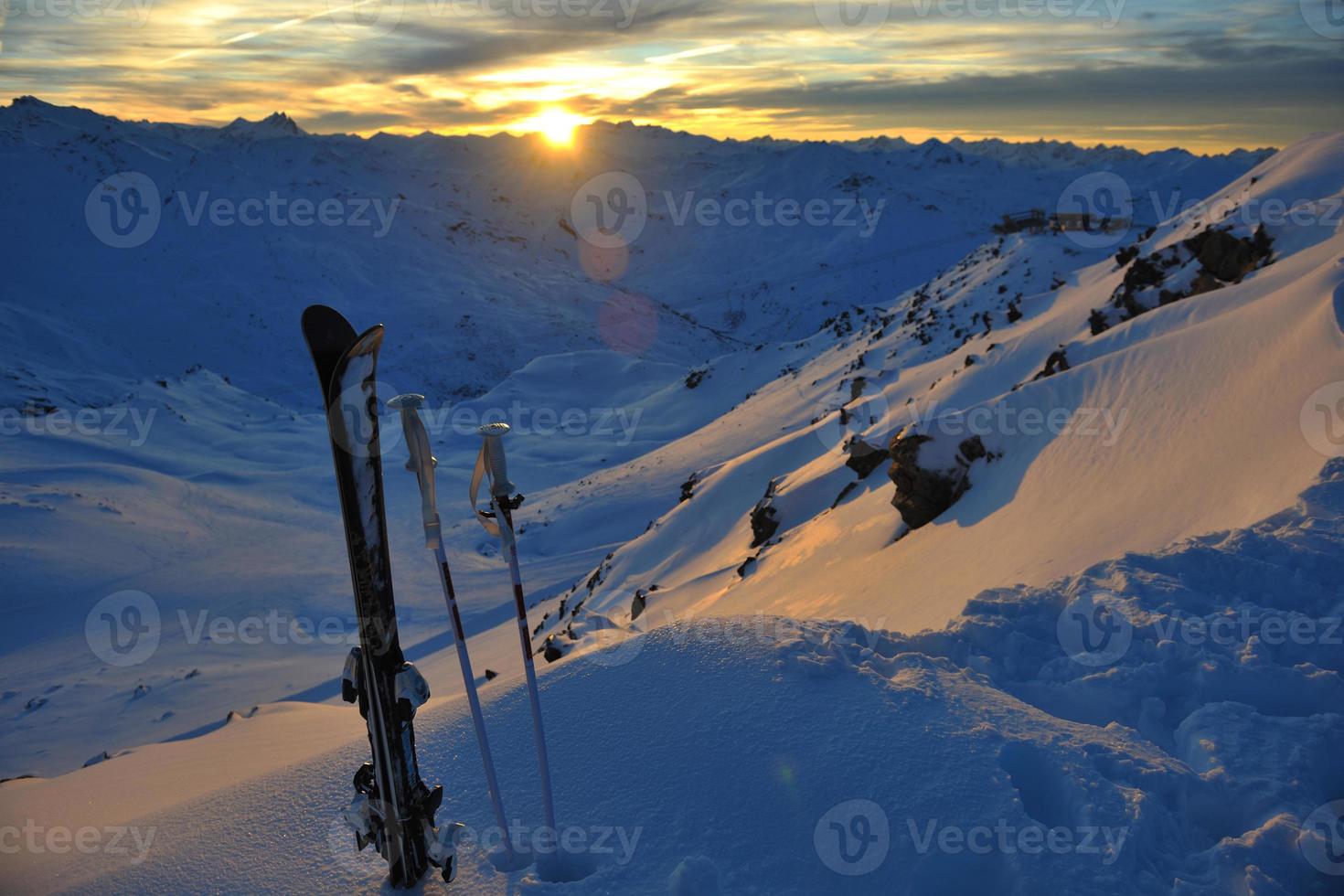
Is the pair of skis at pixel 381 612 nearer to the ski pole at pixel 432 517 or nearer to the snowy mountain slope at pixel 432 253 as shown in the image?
the ski pole at pixel 432 517

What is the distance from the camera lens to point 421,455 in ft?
10.0

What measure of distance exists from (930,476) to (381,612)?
7.45 m

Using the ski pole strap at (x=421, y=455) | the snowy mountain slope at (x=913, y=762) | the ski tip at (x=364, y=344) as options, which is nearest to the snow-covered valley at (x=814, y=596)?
the snowy mountain slope at (x=913, y=762)

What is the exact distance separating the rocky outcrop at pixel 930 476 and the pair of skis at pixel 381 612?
7020 mm

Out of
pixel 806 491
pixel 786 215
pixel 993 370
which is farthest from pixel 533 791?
pixel 786 215

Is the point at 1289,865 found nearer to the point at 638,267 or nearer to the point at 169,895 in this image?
the point at 169,895

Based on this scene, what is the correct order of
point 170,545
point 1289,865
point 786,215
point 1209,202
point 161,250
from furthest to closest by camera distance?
point 786,215, point 161,250, point 1209,202, point 170,545, point 1289,865

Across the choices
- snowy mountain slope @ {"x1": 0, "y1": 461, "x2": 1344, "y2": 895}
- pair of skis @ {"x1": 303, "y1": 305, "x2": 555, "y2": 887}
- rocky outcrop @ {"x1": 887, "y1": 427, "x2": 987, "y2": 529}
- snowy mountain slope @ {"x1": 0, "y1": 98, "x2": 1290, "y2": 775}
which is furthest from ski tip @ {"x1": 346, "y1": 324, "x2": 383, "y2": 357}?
snowy mountain slope @ {"x1": 0, "y1": 98, "x2": 1290, "y2": 775}

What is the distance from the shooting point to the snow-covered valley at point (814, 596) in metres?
3.43

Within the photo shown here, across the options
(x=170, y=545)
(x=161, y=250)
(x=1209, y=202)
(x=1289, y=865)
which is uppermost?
(x=161, y=250)

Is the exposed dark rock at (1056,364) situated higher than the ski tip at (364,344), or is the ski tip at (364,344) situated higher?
the ski tip at (364,344)

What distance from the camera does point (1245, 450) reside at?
6523 millimetres

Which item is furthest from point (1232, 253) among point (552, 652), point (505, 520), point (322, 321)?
point (322, 321)

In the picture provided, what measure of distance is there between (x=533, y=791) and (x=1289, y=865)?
2984 mm
